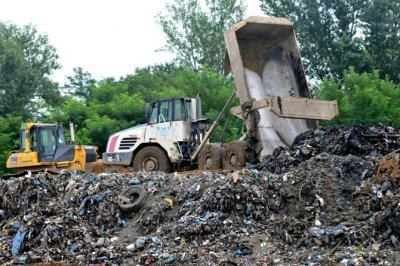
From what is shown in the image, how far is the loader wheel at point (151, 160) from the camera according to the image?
42.3ft

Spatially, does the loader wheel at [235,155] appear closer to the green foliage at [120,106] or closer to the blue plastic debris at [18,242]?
the blue plastic debris at [18,242]

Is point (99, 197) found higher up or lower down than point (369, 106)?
lower down

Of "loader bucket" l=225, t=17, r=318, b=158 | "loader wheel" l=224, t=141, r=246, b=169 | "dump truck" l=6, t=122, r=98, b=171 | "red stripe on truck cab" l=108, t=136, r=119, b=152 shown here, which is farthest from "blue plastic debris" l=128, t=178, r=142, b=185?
"dump truck" l=6, t=122, r=98, b=171

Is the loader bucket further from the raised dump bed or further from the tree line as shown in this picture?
the tree line

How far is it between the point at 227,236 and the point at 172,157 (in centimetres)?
561

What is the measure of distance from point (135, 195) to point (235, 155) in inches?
109

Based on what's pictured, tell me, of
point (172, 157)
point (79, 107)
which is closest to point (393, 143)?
point (172, 157)

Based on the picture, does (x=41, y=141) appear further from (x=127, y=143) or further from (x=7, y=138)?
(x=7, y=138)

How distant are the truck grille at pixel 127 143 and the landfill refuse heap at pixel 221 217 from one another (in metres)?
3.59

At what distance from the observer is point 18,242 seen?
8.13 meters

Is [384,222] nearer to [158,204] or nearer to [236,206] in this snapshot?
[236,206]

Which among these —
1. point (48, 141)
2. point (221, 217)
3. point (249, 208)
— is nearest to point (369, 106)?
point (48, 141)

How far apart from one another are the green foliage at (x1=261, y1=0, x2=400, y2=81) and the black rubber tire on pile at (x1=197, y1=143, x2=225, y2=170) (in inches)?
559

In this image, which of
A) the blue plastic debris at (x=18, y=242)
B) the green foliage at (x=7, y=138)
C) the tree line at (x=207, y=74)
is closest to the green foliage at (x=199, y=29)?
the tree line at (x=207, y=74)
